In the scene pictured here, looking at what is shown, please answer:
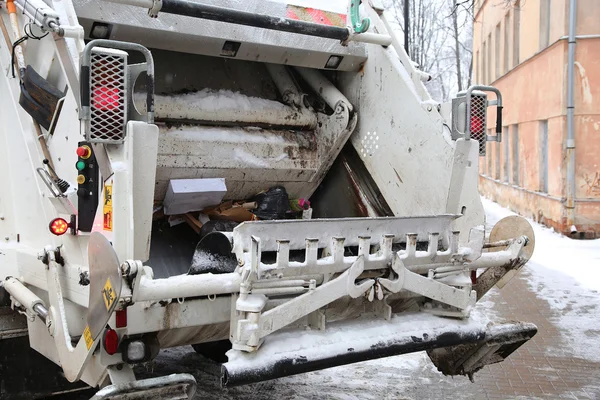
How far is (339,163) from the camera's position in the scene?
4625 mm

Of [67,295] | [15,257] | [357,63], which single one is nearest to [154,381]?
[67,295]

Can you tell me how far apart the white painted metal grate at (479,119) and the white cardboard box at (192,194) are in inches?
56.6

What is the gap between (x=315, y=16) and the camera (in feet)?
13.9

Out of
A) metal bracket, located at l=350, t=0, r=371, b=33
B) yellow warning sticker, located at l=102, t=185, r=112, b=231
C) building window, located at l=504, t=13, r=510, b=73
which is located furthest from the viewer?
building window, located at l=504, t=13, r=510, b=73

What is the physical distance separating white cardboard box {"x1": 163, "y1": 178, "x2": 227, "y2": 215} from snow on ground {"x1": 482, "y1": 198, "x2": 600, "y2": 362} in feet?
9.96

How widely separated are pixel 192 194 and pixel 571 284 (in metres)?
5.67

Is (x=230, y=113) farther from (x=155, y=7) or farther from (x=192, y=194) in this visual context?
(x=155, y=7)

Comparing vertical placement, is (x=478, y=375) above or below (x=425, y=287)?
below

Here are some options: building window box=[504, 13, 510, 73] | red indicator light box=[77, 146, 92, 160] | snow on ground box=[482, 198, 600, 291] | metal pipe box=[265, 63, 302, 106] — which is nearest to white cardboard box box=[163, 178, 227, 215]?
metal pipe box=[265, 63, 302, 106]

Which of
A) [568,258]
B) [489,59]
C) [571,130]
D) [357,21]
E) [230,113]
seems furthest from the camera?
[489,59]

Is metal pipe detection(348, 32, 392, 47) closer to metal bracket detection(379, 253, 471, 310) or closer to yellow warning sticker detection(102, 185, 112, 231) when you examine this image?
metal bracket detection(379, 253, 471, 310)

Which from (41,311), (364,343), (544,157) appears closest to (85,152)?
(41,311)

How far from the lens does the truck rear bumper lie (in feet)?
9.33

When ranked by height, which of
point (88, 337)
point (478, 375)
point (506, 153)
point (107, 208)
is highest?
point (107, 208)
